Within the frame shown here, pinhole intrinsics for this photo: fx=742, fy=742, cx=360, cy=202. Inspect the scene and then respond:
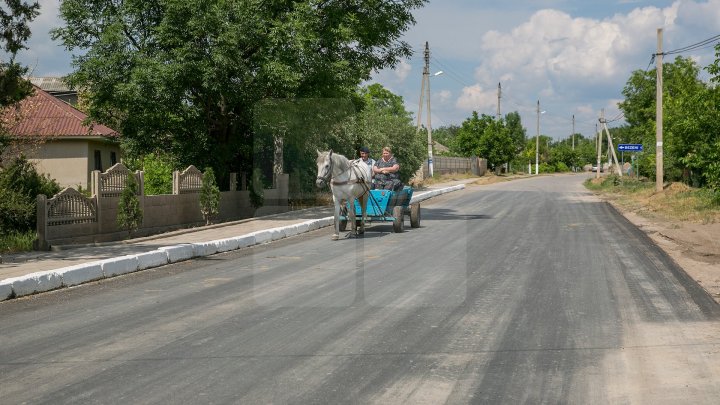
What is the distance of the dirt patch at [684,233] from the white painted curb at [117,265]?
894 cm

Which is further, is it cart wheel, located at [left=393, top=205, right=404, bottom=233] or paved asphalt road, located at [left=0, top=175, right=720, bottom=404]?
cart wheel, located at [left=393, top=205, right=404, bottom=233]

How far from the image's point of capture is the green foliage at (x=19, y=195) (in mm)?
Answer: 16250

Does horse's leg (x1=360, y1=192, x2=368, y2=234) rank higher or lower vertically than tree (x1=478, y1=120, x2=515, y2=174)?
lower

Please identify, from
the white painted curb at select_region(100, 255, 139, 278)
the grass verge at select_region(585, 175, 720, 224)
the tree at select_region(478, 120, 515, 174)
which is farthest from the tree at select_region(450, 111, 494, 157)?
the white painted curb at select_region(100, 255, 139, 278)

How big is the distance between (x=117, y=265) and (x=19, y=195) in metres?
5.58

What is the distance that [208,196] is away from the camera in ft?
70.1

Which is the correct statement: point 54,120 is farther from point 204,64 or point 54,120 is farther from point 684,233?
point 684,233

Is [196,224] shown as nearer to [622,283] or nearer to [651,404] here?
[622,283]

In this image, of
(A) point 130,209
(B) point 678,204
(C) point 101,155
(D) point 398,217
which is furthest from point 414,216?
(C) point 101,155

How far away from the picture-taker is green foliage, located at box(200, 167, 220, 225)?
2127 centimetres

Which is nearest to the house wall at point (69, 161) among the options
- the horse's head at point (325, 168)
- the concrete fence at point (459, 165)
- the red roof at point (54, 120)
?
the red roof at point (54, 120)

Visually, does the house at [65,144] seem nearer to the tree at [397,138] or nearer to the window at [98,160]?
the window at [98,160]

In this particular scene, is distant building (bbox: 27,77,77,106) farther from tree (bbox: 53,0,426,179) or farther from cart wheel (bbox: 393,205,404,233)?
cart wheel (bbox: 393,205,404,233)

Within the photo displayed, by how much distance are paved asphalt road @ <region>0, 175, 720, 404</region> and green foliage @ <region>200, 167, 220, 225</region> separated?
782 centimetres
